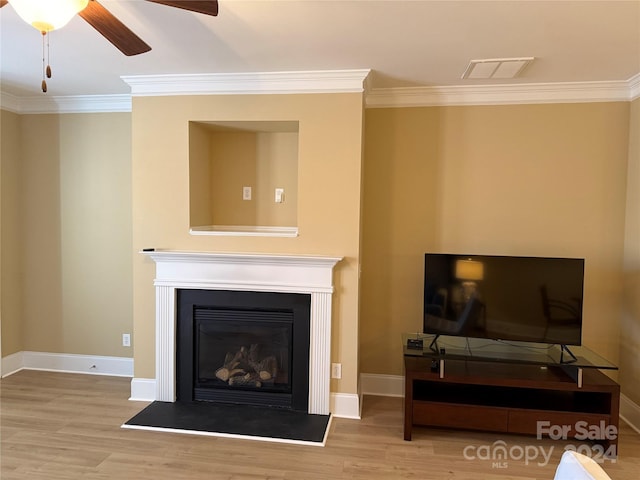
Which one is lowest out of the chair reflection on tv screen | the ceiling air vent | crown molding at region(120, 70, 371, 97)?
the chair reflection on tv screen

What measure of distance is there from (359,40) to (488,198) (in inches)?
65.9

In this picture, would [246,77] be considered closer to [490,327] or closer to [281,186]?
[281,186]

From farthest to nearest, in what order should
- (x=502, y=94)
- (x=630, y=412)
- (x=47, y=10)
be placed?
1. (x=502, y=94)
2. (x=630, y=412)
3. (x=47, y=10)

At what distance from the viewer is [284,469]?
2.43 meters

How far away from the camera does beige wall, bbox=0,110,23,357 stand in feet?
12.3

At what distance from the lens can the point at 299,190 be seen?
10.0 ft

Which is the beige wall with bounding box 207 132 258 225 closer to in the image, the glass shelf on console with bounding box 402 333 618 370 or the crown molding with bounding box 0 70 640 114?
the crown molding with bounding box 0 70 640 114

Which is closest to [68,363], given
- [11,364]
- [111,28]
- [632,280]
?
[11,364]

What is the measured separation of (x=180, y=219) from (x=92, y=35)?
1.33m

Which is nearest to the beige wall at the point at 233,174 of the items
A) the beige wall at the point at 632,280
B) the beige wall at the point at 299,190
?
the beige wall at the point at 299,190

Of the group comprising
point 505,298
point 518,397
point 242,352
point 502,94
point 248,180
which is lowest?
point 518,397

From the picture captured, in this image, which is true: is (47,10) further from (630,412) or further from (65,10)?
(630,412)

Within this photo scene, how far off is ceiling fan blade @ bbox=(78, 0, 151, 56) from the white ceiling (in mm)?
251

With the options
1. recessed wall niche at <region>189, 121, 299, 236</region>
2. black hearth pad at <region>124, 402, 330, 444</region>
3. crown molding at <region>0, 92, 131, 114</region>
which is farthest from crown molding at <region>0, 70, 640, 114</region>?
black hearth pad at <region>124, 402, 330, 444</region>
